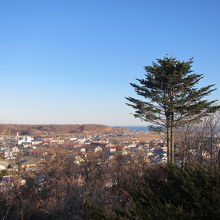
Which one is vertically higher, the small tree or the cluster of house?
the small tree

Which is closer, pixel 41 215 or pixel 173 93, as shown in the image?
pixel 41 215

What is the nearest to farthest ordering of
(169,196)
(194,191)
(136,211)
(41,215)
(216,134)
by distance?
(136,211) < (194,191) < (169,196) < (41,215) < (216,134)

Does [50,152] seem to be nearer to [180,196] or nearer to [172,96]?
[172,96]

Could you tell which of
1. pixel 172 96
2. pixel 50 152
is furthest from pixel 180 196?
pixel 50 152

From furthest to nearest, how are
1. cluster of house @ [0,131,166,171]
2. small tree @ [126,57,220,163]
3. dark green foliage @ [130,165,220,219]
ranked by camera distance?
cluster of house @ [0,131,166,171]
small tree @ [126,57,220,163]
dark green foliage @ [130,165,220,219]

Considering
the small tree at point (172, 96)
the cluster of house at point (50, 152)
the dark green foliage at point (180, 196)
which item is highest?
the small tree at point (172, 96)

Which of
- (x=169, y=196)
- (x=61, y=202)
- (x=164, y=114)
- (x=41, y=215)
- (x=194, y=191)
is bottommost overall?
(x=41, y=215)

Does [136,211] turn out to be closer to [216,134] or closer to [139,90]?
[139,90]

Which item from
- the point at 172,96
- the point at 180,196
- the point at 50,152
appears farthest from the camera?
the point at 50,152

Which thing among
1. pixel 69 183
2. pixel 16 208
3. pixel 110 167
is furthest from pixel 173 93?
pixel 16 208

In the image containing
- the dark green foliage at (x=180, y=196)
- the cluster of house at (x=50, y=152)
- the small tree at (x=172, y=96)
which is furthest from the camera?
the cluster of house at (x=50, y=152)

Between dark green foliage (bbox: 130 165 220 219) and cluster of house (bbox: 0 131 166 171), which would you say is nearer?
dark green foliage (bbox: 130 165 220 219)
